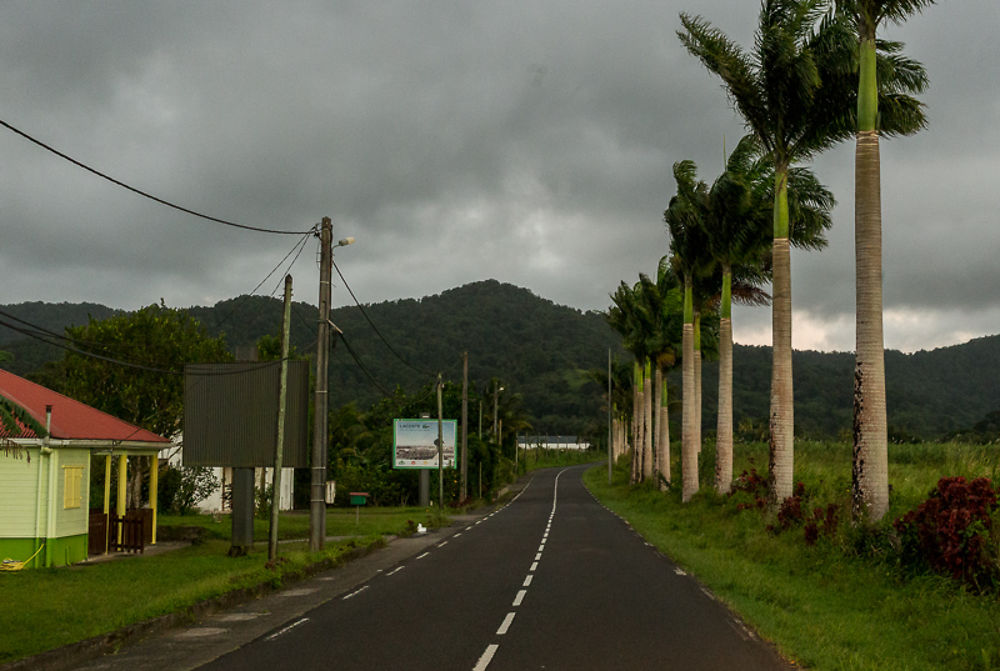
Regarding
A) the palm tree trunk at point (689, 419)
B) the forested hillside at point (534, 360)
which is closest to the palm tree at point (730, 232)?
the palm tree trunk at point (689, 419)

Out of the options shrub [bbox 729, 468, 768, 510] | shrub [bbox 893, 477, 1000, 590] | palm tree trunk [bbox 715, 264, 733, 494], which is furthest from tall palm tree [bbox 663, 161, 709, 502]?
shrub [bbox 893, 477, 1000, 590]

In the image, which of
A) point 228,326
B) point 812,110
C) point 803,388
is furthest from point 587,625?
point 803,388

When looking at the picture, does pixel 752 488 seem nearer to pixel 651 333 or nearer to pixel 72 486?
pixel 72 486

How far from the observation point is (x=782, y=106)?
24.1m

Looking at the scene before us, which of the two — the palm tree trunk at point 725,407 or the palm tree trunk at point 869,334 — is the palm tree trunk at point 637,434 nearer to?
the palm tree trunk at point 725,407

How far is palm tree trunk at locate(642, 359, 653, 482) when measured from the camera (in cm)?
5591

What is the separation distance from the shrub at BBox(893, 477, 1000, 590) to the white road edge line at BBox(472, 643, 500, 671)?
704 cm

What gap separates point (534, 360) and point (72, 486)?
472 feet

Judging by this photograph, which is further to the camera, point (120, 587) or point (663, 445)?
point (663, 445)

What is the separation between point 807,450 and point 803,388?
76477 millimetres

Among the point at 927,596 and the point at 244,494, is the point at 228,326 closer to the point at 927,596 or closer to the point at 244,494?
the point at 244,494

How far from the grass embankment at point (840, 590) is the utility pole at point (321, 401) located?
935cm

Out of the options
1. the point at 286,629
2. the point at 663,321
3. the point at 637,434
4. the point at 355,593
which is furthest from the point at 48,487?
the point at 637,434

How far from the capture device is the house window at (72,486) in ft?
71.7
